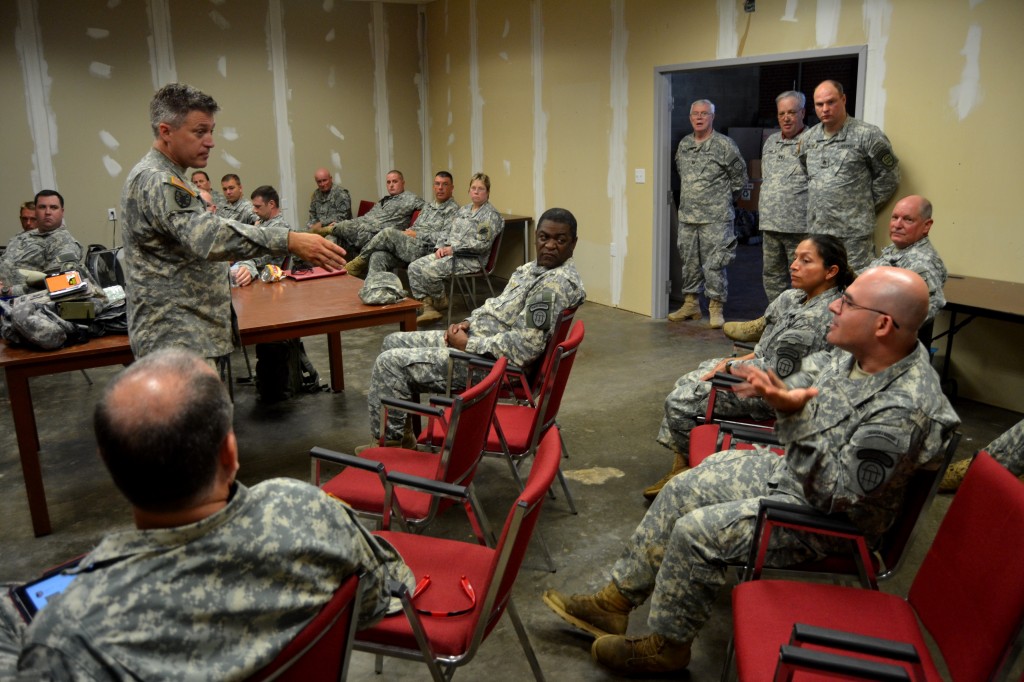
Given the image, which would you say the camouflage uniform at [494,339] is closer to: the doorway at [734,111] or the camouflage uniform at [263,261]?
the camouflage uniform at [263,261]

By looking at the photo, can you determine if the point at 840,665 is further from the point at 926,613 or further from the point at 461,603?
the point at 461,603

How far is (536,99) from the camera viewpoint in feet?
26.0

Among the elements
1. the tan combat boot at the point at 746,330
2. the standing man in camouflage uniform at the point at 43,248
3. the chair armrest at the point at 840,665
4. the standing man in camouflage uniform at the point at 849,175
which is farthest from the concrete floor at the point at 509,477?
the standing man in camouflage uniform at the point at 849,175

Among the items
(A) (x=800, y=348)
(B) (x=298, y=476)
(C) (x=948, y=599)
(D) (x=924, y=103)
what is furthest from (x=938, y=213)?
(B) (x=298, y=476)

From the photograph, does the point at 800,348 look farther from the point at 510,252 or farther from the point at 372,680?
the point at 510,252

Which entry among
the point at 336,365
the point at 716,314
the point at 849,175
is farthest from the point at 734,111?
the point at 336,365

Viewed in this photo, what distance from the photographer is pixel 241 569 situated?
1.25 m

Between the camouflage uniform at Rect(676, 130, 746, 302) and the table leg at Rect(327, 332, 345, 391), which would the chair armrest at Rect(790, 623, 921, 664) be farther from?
the camouflage uniform at Rect(676, 130, 746, 302)

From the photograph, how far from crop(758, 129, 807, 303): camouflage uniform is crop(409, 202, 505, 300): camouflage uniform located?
2298 millimetres

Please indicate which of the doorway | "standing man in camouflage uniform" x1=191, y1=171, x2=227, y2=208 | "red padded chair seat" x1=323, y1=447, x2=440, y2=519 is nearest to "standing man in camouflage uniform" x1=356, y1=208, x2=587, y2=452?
"red padded chair seat" x1=323, y1=447, x2=440, y2=519

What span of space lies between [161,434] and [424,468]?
1.62 meters

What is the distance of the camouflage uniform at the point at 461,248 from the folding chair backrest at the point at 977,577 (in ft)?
17.5

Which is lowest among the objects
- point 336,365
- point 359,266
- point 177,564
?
point 336,365

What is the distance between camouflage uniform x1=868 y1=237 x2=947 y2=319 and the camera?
3971mm
